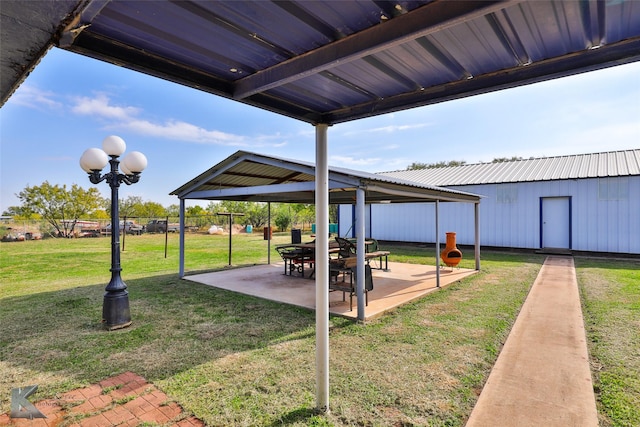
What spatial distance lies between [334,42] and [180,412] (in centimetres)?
307

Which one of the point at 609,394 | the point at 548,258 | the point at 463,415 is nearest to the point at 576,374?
the point at 609,394

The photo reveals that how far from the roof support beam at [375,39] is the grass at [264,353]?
2.58 meters

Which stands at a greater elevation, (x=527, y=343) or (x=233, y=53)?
(x=233, y=53)

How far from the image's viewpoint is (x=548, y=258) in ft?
40.4

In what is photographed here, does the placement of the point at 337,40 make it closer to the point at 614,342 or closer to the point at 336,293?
the point at 614,342

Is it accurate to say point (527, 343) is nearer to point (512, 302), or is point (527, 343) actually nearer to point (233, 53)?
point (512, 302)

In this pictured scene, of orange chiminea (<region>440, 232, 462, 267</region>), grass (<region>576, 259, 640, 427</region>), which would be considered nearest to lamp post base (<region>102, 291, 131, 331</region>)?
grass (<region>576, 259, 640, 427</region>)

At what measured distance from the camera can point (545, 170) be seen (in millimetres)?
15156

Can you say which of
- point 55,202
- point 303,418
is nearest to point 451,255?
Result: point 303,418

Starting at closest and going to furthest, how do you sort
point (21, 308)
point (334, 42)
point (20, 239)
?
1. point (334, 42)
2. point (21, 308)
3. point (20, 239)

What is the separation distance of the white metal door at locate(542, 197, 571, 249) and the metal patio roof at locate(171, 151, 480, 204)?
698 cm

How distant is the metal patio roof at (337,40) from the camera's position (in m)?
1.18

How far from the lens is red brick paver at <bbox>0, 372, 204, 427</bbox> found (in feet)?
8.70

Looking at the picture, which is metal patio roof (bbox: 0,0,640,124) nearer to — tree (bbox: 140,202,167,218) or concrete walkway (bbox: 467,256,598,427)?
concrete walkway (bbox: 467,256,598,427)
